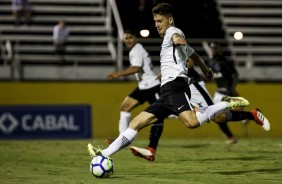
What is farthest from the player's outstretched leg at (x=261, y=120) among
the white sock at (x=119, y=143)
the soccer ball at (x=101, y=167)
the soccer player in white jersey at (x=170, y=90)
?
the soccer ball at (x=101, y=167)

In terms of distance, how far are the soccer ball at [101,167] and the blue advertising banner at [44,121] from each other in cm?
965

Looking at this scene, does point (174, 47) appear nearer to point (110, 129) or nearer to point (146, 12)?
point (110, 129)

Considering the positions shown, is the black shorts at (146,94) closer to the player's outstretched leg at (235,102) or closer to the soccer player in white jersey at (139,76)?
the soccer player in white jersey at (139,76)

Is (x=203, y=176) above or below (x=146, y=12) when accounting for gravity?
below

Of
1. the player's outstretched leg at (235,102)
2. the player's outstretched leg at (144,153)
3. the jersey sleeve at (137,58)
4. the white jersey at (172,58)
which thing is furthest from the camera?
the jersey sleeve at (137,58)

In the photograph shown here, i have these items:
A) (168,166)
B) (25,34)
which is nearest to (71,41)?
(25,34)

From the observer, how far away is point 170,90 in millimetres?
10758

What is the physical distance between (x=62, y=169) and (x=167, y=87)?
7.26 feet

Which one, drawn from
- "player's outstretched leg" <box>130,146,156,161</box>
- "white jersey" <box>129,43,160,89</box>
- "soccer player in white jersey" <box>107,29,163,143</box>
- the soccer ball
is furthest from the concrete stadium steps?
the soccer ball

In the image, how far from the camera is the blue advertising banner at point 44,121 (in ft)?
64.1

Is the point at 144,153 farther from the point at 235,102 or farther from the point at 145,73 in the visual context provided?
the point at 145,73

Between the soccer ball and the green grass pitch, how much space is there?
8 centimetres

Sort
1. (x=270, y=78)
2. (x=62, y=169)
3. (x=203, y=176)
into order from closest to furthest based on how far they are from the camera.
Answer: (x=203, y=176)
(x=62, y=169)
(x=270, y=78)

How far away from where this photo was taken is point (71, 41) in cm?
2272
